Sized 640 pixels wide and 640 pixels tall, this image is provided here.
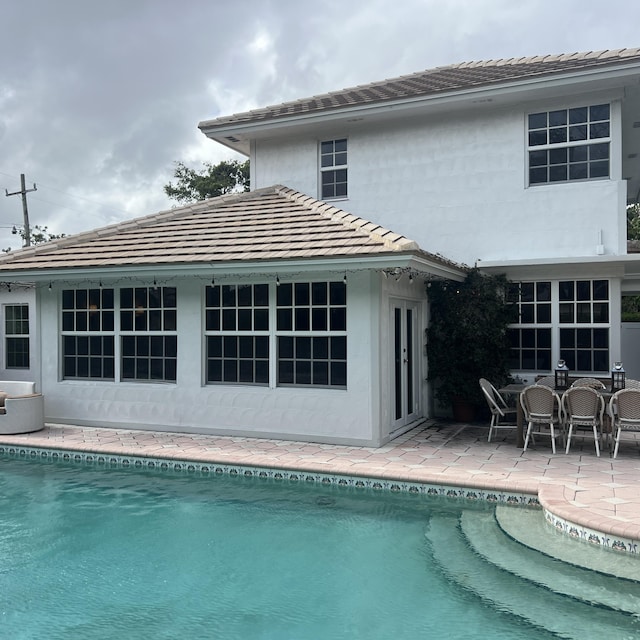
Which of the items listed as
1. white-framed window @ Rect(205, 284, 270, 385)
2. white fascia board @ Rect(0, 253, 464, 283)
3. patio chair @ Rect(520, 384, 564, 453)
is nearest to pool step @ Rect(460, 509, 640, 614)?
patio chair @ Rect(520, 384, 564, 453)

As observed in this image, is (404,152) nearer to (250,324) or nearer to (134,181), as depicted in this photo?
(250,324)

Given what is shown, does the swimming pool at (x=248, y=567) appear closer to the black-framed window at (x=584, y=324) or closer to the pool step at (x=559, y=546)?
the pool step at (x=559, y=546)

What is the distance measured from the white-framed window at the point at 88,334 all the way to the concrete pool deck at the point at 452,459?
1220 millimetres

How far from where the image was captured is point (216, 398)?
11219mm

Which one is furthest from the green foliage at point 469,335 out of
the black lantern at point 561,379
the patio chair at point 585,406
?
the patio chair at point 585,406

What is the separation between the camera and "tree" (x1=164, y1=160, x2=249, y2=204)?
103 ft

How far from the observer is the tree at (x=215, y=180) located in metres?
31.5

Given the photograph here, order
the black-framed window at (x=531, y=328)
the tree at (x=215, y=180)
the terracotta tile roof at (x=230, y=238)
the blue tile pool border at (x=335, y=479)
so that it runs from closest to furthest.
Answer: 1. the blue tile pool border at (x=335, y=479)
2. the terracotta tile roof at (x=230, y=238)
3. the black-framed window at (x=531, y=328)
4. the tree at (x=215, y=180)

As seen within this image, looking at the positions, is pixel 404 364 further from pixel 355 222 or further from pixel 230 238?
pixel 230 238

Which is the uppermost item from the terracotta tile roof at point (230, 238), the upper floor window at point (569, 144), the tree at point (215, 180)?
the tree at point (215, 180)

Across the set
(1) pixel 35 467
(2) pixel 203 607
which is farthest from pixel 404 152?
(2) pixel 203 607

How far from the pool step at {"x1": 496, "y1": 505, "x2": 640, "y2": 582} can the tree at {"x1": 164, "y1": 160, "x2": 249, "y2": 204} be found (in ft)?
86.9

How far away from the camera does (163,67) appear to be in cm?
1819

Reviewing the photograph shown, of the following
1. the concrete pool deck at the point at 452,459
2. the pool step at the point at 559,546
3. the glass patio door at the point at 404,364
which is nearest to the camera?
the pool step at the point at 559,546
